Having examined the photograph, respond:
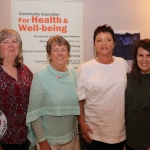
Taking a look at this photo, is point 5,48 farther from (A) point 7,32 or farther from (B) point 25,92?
(B) point 25,92

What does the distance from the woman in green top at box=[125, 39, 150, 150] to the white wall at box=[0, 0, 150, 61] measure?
0.69 metres

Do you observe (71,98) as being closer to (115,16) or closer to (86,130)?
(86,130)

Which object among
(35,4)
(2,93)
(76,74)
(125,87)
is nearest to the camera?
(2,93)

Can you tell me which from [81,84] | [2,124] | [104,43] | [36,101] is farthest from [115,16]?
[2,124]

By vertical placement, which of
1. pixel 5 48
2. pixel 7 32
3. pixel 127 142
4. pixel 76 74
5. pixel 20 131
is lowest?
pixel 127 142

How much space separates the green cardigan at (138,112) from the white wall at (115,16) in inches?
31.8

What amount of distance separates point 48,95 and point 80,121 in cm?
44

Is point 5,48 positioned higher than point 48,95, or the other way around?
point 5,48

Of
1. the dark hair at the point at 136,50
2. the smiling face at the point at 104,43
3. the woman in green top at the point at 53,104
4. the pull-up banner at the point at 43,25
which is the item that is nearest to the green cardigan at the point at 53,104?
the woman in green top at the point at 53,104

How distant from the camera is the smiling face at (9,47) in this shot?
1.60m

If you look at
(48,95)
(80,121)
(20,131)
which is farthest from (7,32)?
(80,121)

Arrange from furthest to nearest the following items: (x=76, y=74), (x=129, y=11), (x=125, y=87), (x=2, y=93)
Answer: (x=129, y=11)
(x=76, y=74)
(x=125, y=87)
(x=2, y=93)

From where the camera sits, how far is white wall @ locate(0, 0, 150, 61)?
88.3 inches

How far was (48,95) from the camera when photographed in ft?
5.03
